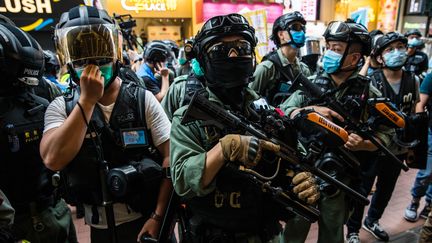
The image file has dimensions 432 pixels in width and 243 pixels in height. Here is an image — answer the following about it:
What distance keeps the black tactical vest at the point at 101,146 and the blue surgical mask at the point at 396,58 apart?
8.93 ft

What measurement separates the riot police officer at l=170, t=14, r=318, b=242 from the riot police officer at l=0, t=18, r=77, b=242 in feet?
2.99

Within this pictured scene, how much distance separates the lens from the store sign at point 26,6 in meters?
4.12

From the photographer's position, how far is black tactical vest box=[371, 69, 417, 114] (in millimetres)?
3109

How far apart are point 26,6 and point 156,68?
84.6 inches

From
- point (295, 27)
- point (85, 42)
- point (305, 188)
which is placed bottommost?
point (305, 188)

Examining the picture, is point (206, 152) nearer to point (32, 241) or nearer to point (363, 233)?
point (32, 241)

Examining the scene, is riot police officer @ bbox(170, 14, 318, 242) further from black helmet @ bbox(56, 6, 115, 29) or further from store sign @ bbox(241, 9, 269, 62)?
store sign @ bbox(241, 9, 269, 62)

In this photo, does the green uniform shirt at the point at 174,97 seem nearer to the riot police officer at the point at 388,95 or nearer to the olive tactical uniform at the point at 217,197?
the olive tactical uniform at the point at 217,197

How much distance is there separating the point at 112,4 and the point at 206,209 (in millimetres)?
10301

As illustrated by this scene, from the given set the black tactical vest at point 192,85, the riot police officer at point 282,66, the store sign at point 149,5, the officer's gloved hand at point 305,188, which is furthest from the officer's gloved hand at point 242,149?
the store sign at point 149,5

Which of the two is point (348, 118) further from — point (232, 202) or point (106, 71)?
Result: point (106, 71)

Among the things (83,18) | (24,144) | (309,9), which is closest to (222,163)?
(83,18)

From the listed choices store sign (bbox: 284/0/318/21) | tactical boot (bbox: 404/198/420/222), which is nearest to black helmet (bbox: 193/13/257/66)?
tactical boot (bbox: 404/198/420/222)

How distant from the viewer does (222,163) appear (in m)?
1.33
